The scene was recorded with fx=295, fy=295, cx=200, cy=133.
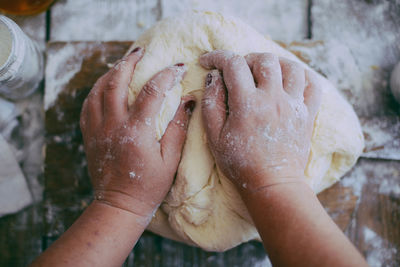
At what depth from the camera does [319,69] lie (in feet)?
3.45

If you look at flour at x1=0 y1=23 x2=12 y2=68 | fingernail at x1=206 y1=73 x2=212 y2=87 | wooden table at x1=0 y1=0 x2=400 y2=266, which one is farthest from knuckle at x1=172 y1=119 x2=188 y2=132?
flour at x1=0 y1=23 x2=12 y2=68

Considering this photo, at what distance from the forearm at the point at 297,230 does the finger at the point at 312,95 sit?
207 millimetres

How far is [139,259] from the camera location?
1.01 meters

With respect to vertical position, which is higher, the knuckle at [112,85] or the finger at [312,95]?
the finger at [312,95]

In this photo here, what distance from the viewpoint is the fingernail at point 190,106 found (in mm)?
826

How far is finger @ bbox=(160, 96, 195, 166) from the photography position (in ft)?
2.54

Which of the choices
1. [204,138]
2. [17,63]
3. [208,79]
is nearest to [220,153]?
[204,138]

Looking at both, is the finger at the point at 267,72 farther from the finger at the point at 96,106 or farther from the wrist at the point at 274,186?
the finger at the point at 96,106

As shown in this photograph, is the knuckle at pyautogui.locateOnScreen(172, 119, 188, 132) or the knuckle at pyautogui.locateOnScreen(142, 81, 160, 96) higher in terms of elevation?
the knuckle at pyautogui.locateOnScreen(142, 81, 160, 96)

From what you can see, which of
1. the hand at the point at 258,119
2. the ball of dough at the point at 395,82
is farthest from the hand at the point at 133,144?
the ball of dough at the point at 395,82

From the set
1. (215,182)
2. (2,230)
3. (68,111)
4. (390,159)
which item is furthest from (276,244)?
(2,230)

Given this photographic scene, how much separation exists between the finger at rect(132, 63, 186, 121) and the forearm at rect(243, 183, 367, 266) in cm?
32

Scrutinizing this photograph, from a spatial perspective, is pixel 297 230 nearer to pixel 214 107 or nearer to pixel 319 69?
pixel 214 107

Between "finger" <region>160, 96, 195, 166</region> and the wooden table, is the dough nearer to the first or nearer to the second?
"finger" <region>160, 96, 195, 166</region>
